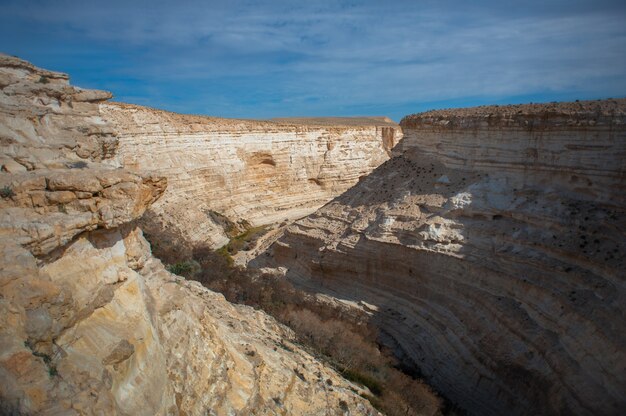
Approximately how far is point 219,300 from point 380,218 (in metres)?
6.61

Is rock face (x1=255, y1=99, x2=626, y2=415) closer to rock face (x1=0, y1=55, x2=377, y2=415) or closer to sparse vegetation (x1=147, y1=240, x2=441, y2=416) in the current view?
sparse vegetation (x1=147, y1=240, x2=441, y2=416)

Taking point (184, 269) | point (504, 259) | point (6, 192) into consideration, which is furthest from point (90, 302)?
point (504, 259)

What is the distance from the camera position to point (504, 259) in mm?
11609

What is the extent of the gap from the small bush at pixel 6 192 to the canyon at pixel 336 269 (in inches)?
0.7

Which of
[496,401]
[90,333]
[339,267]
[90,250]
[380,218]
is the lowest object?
[496,401]

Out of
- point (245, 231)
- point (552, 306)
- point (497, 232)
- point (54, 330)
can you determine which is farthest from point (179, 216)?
point (54, 330)

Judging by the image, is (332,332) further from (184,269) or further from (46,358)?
(46,358)

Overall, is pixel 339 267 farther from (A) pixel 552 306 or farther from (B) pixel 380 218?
(A) pixel 552 306

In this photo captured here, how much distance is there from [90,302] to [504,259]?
31.5 ft

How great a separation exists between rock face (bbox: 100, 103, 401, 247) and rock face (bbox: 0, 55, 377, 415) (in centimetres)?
1164

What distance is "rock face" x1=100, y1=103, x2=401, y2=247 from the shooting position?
21641 mm

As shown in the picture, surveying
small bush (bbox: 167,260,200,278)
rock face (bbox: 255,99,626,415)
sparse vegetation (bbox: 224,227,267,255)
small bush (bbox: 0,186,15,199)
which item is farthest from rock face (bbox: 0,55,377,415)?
sparse vegetation (bbox: 224,227,267,255)

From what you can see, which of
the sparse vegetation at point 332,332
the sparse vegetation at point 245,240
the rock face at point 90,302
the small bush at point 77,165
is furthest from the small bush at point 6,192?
the sparse vegetation at point 245,240

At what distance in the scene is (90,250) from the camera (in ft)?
17.3
